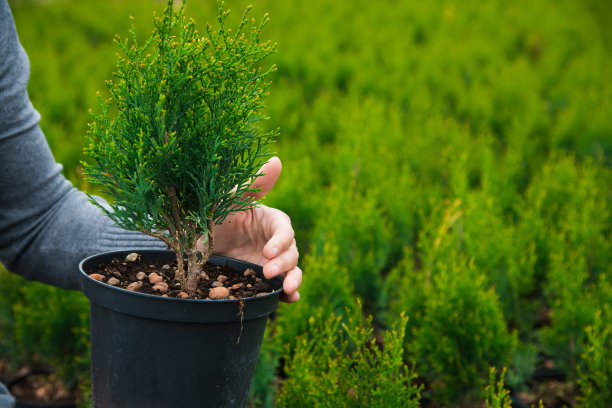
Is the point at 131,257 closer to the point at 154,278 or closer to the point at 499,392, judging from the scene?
the point at 154,278

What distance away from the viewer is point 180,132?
138 centimetres


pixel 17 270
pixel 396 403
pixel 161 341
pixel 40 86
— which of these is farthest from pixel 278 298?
pixel 40 86

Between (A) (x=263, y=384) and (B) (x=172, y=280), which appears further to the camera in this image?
(A) (x=263, y=384)

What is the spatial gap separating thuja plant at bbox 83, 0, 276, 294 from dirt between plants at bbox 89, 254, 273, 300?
0.05m

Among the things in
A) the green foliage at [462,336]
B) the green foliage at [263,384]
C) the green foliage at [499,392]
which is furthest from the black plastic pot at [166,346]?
the green foliage at [462,336]

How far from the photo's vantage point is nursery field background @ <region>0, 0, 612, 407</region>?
97.8 inches

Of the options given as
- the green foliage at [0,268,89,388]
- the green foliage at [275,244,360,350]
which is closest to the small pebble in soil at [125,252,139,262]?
the green foliage at [275,244,360,350]

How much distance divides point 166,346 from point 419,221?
2.70 m

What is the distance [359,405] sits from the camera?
1.95 metres

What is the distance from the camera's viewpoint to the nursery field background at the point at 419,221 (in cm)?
248

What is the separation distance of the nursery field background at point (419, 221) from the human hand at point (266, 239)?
480 millimetres

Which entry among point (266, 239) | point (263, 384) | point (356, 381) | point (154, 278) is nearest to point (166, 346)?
point (154, 278)

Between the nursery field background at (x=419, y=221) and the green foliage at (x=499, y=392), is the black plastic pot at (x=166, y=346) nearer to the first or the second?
the nursery field background at (x=419, y=221)

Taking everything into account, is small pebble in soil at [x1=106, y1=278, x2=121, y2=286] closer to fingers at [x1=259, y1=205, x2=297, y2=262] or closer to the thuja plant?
the thuja plant
